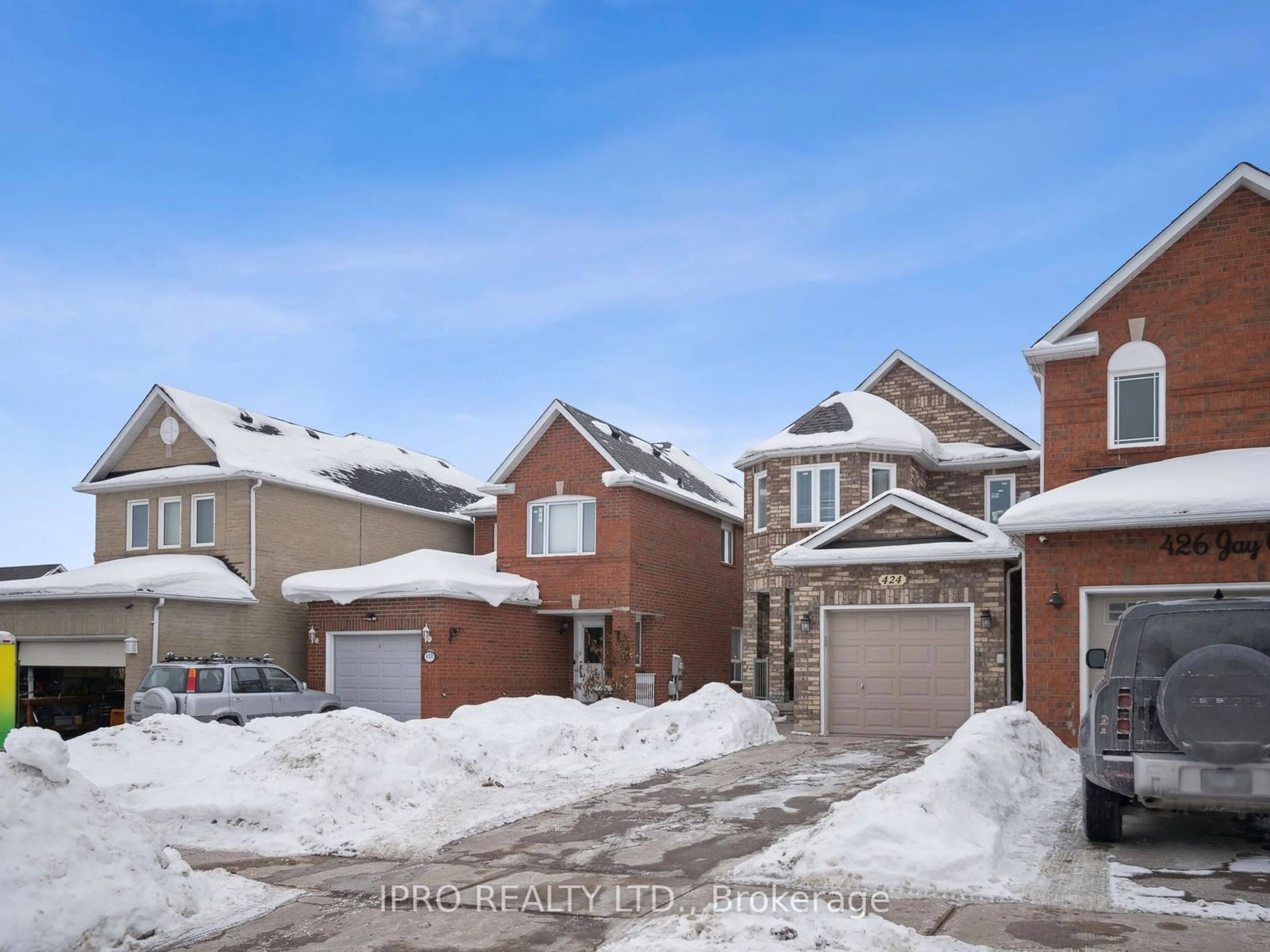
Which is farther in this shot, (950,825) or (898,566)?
(898,566)

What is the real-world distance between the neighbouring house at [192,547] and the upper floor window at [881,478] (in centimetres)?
1277

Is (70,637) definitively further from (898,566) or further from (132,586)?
(898,566)

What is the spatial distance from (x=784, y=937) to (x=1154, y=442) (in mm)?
12858

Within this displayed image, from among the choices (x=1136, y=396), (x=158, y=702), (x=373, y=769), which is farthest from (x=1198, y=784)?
(x=158, y=702)

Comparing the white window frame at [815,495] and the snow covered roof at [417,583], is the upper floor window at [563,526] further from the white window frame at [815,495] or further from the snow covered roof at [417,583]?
the white window frame at [815,495]

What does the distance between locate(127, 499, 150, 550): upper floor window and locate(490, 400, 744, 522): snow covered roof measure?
8517 mm

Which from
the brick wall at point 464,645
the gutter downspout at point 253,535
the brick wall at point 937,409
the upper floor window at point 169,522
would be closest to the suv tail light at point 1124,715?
the brick wall at point 464,645

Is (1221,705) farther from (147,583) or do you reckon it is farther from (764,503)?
(147,583)

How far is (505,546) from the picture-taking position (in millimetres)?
26484

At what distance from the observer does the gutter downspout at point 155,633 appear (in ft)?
74.1

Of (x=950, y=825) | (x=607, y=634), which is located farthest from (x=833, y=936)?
(x=607, y=634)

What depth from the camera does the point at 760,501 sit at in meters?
25.6

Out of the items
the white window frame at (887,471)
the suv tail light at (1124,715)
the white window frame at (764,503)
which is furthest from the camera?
the white window frame at (764,503)

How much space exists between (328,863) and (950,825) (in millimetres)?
5315
